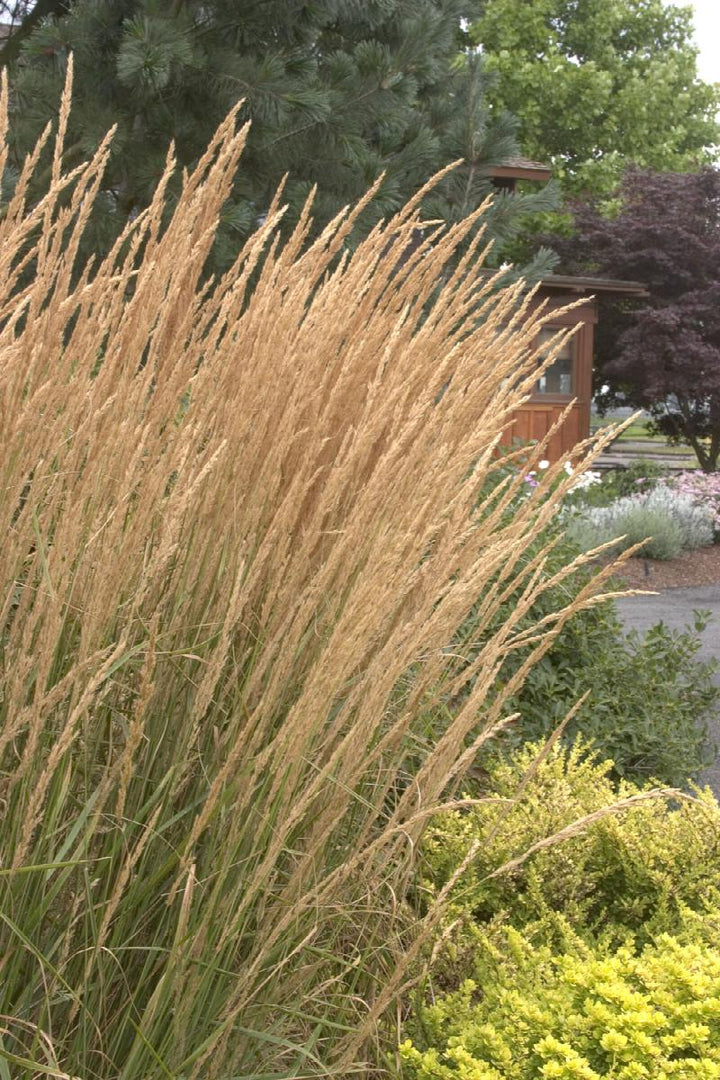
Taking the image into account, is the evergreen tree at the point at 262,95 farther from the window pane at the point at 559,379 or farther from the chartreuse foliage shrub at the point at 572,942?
the window pane at the point at 559,379

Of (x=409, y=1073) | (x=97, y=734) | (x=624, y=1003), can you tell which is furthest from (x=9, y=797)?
(x=624, y=1003)

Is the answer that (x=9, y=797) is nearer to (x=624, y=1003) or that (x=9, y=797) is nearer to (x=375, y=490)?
(x=375, y=490)

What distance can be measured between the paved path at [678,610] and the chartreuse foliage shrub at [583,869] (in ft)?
16.0

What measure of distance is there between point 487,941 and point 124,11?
6269mm

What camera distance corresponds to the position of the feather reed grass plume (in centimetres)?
159

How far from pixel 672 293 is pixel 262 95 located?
16272mm

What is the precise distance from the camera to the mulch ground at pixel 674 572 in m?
11.6

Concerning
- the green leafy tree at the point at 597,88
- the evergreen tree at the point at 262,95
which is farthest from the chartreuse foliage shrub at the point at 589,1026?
the green leafy tree at the point at 597,88

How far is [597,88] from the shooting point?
1345 inches

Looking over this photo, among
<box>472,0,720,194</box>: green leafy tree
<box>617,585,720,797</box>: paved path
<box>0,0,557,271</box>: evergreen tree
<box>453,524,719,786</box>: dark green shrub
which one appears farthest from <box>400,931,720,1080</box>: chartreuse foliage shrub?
<box>472,0,720,194</box>: green leafy tree

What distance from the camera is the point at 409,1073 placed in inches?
79.5

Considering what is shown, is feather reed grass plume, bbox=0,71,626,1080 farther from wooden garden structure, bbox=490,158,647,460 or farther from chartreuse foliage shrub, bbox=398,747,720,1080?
wooden garden structure, bbox=490,158,647,460

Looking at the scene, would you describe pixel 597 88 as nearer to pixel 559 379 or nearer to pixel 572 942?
pixel 559 379

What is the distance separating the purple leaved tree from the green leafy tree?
11.6 meters
